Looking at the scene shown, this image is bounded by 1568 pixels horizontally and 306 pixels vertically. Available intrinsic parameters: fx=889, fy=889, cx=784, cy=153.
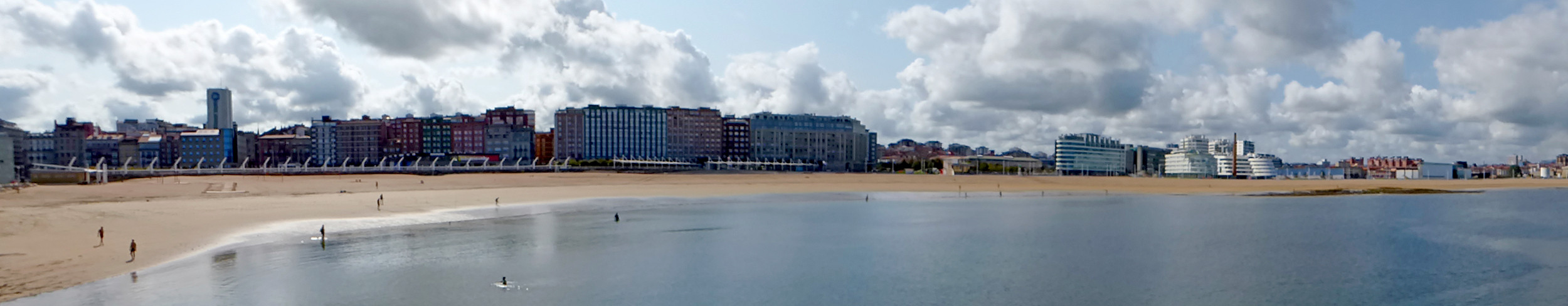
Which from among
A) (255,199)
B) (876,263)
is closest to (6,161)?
(255,199)

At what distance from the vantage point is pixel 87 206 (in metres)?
32.7

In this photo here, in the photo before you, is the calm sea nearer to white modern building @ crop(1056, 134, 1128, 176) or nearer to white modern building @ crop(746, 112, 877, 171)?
white modern building @ crop(746, 112, 877, 171)

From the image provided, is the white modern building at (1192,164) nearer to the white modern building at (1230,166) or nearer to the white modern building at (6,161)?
the white modern building at (1230,166)

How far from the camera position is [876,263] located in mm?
24234

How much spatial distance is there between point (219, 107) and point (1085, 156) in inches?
6550

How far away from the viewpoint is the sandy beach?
66.3 feet

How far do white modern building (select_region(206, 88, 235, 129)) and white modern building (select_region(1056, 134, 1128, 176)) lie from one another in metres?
159

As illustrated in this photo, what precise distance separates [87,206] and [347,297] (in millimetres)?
23269

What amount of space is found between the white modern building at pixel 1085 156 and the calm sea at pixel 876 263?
128 metres

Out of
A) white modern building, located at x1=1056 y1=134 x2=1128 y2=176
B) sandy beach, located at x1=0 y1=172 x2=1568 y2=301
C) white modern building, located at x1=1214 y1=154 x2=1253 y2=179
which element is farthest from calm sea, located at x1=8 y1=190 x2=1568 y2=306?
white modern building, located at x1=1214 y1=154 x2=1253 y2=179

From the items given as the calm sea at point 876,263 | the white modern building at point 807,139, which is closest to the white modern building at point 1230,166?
the white modern building at point 807,139

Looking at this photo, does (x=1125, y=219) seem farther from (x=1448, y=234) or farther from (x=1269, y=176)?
(x=1269, y=176)

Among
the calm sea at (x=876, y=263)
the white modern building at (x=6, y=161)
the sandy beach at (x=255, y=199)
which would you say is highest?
the white modern building at (x=6, y=161)

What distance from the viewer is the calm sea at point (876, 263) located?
18469 mm
